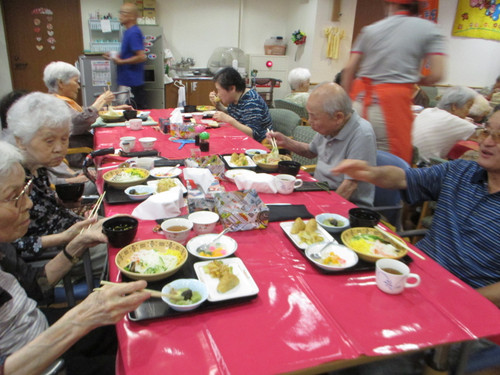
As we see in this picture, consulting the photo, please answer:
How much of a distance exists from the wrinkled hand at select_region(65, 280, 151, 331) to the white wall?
20.0 ft

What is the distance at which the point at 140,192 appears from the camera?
173cm

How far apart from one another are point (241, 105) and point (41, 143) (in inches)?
76.6

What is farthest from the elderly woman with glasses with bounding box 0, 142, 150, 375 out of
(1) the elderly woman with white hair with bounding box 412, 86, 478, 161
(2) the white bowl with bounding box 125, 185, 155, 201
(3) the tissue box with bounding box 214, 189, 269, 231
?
(1) the elderly woman with white hair with bounding box 412, 86, 478, 161

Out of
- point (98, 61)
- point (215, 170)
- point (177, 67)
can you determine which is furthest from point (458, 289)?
point (177, 67)

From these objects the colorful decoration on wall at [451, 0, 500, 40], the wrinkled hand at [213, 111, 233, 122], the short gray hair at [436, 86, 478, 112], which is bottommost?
the wrinkled hand at [213, 111, 233, 122]

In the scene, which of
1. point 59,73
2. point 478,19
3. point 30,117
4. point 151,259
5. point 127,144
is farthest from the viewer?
point 478,19

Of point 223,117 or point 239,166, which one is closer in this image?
point 239,166

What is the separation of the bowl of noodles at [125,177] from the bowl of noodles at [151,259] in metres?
0.65

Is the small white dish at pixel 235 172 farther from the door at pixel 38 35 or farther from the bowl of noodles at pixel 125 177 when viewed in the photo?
the door at pixel 38 35

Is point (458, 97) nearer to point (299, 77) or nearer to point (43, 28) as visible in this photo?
point (299, 77)

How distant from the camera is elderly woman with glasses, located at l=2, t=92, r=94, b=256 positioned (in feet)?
5.44

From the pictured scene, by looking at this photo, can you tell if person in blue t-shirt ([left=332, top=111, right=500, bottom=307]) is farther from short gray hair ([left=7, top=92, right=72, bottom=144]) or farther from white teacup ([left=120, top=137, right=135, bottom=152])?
white teacup ([left=120, top=137, right=135, bottom=152])

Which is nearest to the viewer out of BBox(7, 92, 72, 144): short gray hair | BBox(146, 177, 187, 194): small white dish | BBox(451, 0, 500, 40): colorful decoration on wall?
BBox(7, 92, 72, 144): short gray hair

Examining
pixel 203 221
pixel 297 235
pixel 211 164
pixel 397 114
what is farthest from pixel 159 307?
pixel 397 114
